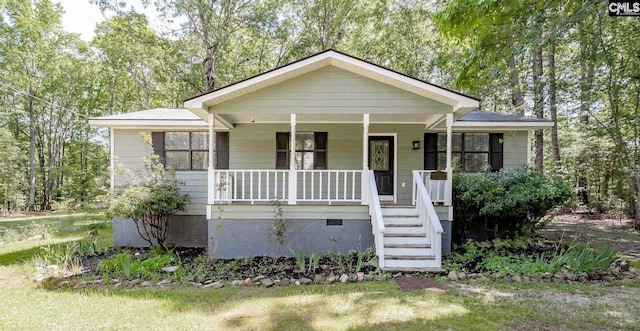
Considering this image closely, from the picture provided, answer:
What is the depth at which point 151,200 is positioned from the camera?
22.4 feet

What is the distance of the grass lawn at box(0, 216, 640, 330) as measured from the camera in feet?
11.8

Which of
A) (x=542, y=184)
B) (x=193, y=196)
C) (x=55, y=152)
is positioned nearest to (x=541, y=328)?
(x=542, y=184)

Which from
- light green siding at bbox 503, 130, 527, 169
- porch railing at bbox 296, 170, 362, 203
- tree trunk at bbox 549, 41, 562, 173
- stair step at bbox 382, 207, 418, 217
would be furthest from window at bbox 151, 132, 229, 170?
tree trunk at bbox 549, 41, 562, 173

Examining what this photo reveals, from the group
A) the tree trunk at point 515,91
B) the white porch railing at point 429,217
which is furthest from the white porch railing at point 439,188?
the tree trunk at point 515,91

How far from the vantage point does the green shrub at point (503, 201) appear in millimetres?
6497

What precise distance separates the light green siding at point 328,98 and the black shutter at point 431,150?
2179mm

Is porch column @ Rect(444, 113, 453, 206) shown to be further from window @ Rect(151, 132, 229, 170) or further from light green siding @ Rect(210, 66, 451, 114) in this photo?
window @ Rect(151, 132, 229, 170)

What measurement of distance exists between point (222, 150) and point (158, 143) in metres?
1.71

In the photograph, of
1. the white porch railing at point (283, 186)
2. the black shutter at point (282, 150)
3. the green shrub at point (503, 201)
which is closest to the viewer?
the green shrub at point (503, 201)

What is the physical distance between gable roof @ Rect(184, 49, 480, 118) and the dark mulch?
3.62 meters

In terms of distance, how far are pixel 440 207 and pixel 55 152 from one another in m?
26.9

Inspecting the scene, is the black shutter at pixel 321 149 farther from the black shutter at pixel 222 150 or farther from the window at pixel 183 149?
the window at pixel 183 149

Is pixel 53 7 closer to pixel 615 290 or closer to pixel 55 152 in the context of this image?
pixel 55 152

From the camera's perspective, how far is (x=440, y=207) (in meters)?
6.72
